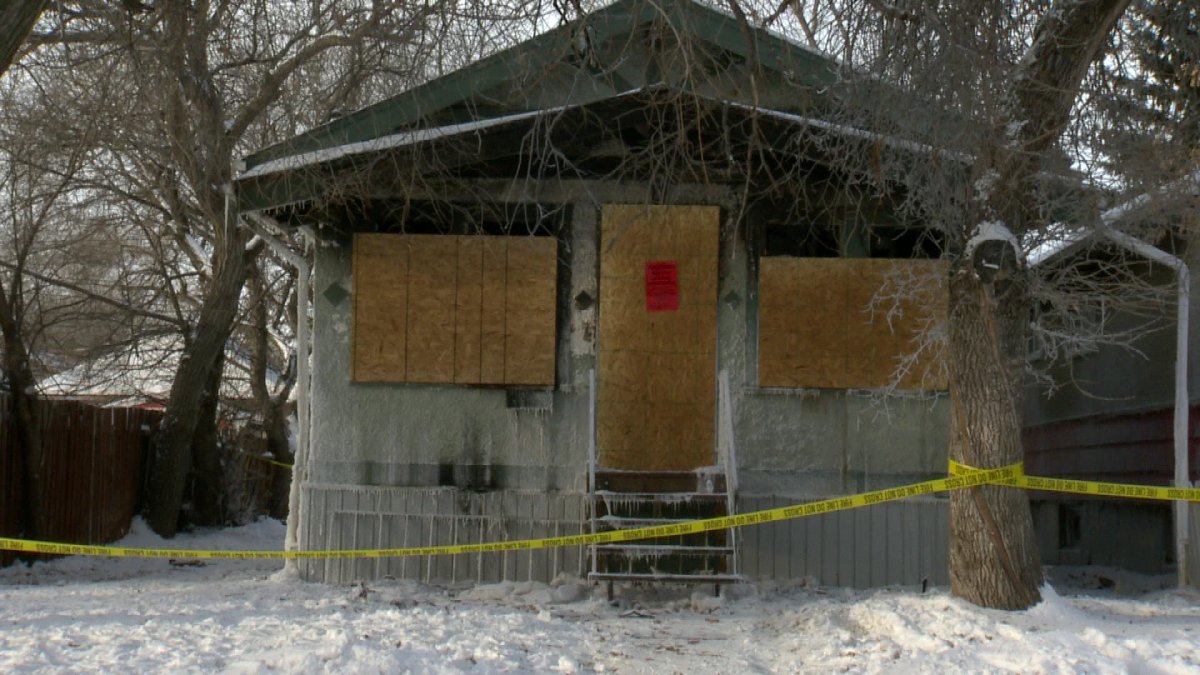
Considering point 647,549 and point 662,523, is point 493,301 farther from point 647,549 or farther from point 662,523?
point 647,549

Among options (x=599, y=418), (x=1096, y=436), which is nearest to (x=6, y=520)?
(x=599, y=418)

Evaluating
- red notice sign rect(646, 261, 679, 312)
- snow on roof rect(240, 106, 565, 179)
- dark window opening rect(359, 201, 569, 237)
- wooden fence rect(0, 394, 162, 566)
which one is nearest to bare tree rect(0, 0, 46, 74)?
snow on roof rect(240, 106, 565, 179)

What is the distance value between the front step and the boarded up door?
176 millimetres

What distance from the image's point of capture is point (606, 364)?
1095 cm

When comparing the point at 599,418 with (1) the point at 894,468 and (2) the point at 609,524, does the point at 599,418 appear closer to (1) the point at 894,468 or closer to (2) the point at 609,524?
(2) the point at 609,524

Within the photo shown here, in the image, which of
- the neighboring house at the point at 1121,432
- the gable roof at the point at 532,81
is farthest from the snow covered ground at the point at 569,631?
the gable roof at the point at 532,81

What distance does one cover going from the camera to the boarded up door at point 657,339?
1088cm

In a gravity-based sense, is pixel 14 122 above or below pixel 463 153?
above

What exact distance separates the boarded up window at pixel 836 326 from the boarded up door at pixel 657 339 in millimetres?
→ 558

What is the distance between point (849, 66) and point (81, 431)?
10.8 metres

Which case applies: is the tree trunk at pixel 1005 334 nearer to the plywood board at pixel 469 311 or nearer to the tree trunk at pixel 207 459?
the plywood board at pixel 469 311

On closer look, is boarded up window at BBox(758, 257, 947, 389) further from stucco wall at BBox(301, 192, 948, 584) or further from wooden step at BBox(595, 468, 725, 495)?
wooden step at BBox(595, 468, 725, 495)

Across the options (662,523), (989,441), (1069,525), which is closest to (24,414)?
(662,523)

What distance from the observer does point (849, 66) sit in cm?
858
